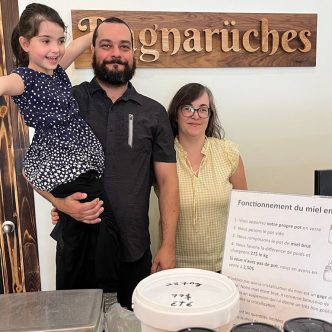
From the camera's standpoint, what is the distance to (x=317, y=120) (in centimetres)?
224

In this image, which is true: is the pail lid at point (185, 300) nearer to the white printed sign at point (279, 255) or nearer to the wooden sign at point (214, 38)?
the white printed sign at point (279, 255)

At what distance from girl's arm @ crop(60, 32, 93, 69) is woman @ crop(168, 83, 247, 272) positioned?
470 mm

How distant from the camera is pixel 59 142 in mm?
1395

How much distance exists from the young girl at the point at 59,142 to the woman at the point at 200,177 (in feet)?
1.29

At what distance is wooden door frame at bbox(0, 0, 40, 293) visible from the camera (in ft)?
5.94

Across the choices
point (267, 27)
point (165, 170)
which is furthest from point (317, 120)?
point (165, 170)

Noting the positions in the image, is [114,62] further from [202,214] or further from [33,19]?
[202,214]

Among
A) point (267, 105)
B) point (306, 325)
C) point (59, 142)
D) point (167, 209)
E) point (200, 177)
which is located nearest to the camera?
point (306, 325)

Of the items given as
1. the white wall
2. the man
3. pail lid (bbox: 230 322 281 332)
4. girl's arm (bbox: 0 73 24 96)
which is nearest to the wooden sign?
the white wall

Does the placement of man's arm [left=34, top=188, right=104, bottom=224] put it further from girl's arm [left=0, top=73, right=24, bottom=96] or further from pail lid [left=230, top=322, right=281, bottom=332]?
pail lid [left=230, top=322, right=281, bottom=332]

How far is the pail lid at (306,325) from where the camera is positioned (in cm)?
63

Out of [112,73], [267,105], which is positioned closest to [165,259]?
[112,73]

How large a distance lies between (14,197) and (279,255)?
4.77 feet

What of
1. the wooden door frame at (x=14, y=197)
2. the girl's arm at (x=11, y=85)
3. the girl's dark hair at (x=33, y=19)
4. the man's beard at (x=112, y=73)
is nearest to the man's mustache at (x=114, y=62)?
the man's beard at (x=112, y=73)
